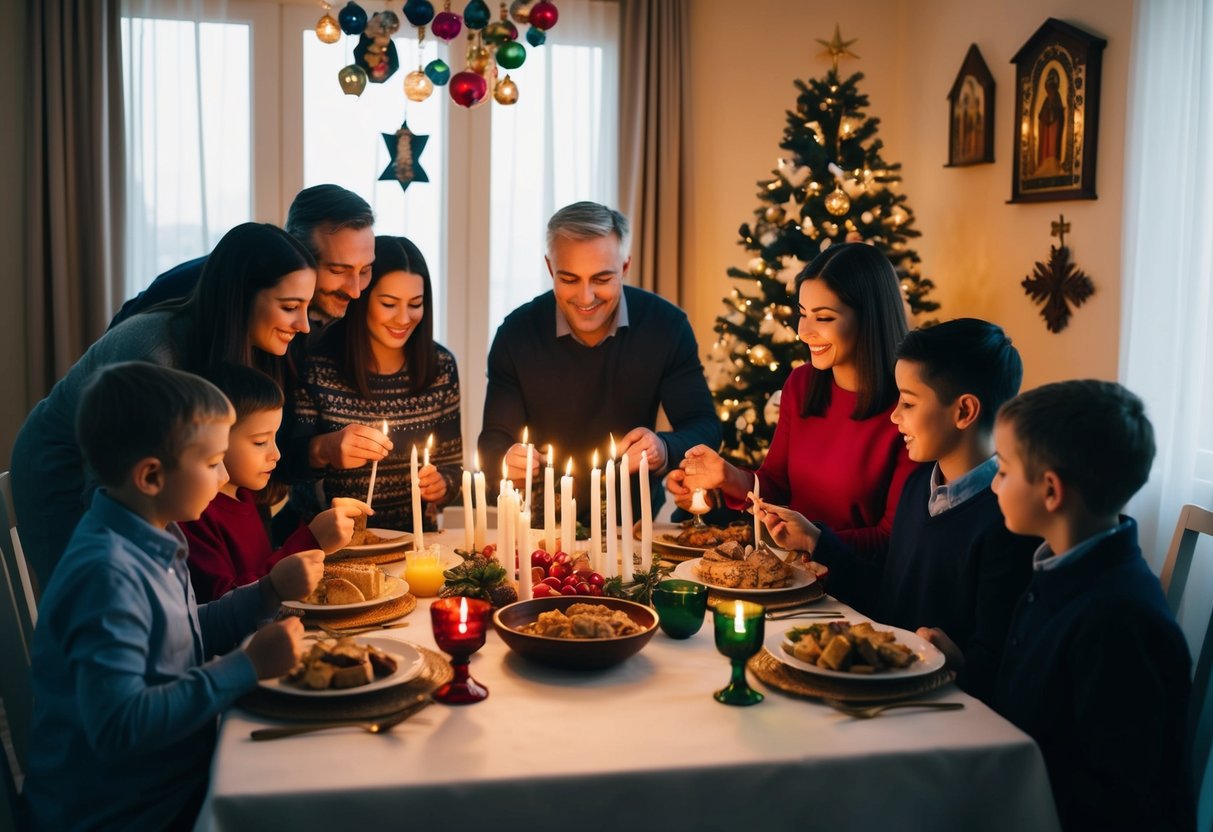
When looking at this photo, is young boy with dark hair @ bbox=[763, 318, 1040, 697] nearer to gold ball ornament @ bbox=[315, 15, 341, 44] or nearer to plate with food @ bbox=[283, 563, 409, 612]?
Result: plate with food @ bbox=[283, 563, 409, 612]

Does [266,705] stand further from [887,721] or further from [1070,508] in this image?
[1070,508]

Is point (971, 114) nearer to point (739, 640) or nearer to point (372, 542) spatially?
point (372, 542)

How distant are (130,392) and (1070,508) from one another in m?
1.39

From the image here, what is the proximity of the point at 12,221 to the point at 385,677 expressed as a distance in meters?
4.35

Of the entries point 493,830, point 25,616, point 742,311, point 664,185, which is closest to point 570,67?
point 664,185

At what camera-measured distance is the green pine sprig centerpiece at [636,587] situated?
2.06 metres

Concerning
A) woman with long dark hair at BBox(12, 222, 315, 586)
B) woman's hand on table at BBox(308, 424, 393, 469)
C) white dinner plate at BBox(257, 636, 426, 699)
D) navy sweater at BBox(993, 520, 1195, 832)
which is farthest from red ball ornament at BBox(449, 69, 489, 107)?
navy sweater at BBox(993, 520, 1195, 832)

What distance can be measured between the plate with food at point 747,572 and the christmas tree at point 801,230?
2.43 m

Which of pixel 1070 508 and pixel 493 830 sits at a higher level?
pixel 1070 508

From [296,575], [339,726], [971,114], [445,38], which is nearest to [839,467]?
[296,575]

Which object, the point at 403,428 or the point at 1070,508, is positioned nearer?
the point at 1070,508

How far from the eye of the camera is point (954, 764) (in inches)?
57.9

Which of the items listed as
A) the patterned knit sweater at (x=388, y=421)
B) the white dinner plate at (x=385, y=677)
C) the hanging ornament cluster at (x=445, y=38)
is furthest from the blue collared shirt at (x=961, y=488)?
the hanging ornament cluster at (x=445, y=38)

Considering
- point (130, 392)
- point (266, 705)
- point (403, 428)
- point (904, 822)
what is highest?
point (130, 392)
